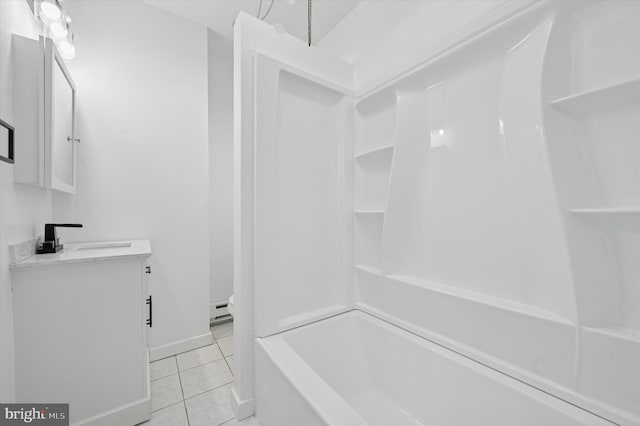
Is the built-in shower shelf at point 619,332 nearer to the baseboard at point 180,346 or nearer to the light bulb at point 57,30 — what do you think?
the baseboard at point 180,346

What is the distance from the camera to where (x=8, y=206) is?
Result: 1.13 meters

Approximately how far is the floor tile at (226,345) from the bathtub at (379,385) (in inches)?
34.9

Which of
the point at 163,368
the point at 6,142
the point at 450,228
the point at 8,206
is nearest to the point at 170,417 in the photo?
the point at 163,368

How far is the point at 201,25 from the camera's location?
2352 mm

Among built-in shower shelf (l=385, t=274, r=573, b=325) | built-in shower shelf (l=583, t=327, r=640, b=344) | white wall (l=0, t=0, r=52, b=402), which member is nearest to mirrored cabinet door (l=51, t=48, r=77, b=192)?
A: white wall (l=0, t=0, r=52, b=402)

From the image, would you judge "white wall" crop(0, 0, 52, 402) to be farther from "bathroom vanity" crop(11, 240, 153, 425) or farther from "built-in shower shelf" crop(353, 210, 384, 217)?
"built-in shower shelf" crop(353, 210, 384, 217)

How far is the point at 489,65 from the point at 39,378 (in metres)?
2.70

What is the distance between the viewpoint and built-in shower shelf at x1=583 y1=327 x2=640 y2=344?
820mm

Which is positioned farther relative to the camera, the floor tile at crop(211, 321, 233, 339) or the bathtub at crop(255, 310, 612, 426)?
the floor tile at crop(211, 321, 233, 339)

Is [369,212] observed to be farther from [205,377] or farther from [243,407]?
[205,377]

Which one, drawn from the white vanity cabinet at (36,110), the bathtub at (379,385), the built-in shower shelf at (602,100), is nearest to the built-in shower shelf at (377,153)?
the built-in shower shelf at (602,100)

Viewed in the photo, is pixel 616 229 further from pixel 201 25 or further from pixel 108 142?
pixel 201 25

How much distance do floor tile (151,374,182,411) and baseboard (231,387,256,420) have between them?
45 cm

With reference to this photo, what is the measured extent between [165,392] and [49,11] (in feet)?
8.28
